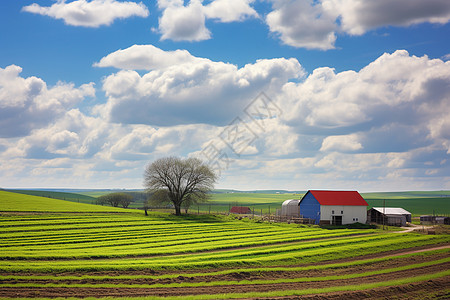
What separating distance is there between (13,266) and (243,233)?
120 feet

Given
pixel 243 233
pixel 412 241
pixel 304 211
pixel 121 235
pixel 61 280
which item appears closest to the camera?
pixel 61 280

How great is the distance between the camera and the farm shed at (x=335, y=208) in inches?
3182

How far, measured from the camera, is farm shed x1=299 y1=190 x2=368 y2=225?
8081cm

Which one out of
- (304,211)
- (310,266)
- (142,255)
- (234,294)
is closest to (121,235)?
(142,255)

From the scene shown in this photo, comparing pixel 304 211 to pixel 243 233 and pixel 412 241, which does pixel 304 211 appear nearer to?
pixel 243 233

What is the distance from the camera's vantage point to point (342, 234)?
6053 centimetres

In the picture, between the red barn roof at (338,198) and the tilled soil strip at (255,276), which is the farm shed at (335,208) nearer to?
the red barn roof at (338,198)

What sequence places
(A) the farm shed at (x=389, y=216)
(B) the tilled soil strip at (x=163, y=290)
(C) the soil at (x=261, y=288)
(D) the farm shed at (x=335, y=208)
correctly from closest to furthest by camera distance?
(B) the tilled soil strip at (x=163, y=290) < (C) the soil at (x=261, y=288) < (D) the farm shed at (x=335, y=208) < (A) the farm shed at (x=389, y=216)

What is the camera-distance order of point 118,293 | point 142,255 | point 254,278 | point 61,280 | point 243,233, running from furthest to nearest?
1. point 243,233
2. point 142,255
3. point 254,278
4. point 61,280
5. point 118,293

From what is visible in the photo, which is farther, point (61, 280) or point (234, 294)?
point (61, 280)

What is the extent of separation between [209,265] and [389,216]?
213 feet

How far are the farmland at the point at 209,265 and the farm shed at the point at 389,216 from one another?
30781 mm

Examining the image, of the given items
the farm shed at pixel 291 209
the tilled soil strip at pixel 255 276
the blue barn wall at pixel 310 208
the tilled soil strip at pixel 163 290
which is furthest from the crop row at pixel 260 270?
the farm shed at pixel 291 209

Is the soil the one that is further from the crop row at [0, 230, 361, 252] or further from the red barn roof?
the red barn roof
